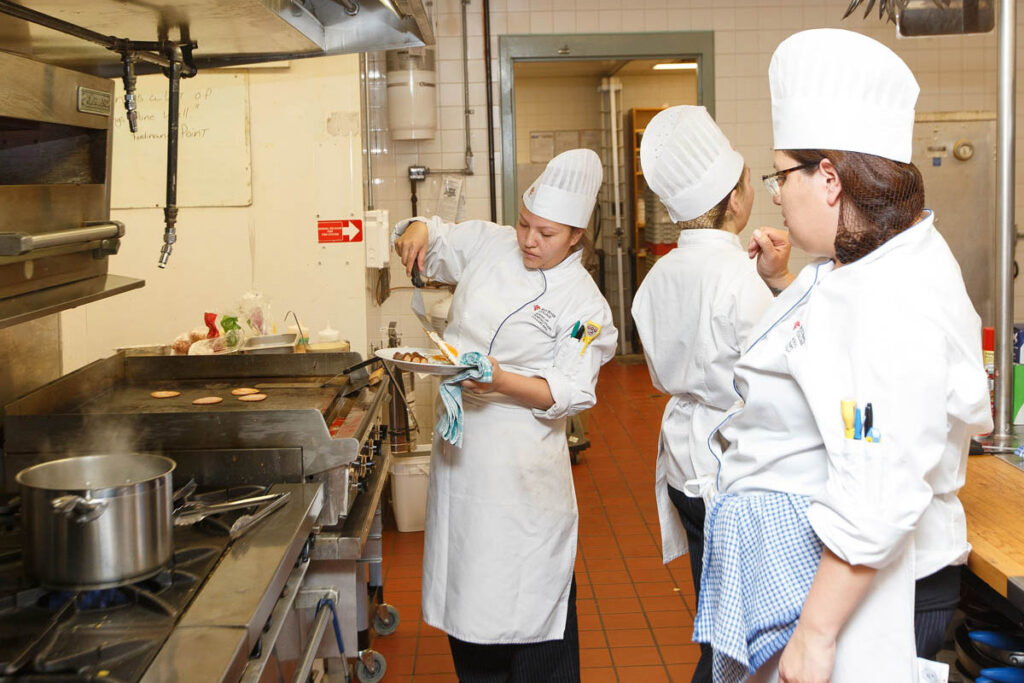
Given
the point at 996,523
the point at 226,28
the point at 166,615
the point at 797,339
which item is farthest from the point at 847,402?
the point at 226,28

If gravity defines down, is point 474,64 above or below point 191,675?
A: above

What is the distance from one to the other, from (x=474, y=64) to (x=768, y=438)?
4.38 m

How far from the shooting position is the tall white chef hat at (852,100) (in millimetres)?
1497

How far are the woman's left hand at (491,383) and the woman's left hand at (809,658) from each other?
114 cm

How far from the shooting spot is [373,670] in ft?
10.3

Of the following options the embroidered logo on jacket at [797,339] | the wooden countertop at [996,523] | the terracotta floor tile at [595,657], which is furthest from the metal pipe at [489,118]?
the embroidered logo on jacket at [797,339]

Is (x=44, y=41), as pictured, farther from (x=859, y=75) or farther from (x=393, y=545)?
(x=393, y=545)

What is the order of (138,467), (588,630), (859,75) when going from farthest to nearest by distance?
(588,630) → (138,467) → (859,75)

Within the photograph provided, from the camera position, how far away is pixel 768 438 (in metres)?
1.64

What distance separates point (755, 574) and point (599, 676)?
69.6 inches

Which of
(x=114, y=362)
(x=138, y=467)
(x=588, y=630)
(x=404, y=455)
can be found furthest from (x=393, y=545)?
(x=138, y=467)

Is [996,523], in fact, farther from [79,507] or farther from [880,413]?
[79,507]

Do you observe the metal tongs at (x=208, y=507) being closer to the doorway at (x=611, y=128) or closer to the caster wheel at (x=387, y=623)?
the caster wheel at (x=387, y=623)

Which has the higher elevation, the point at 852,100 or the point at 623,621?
the point at 852,100
